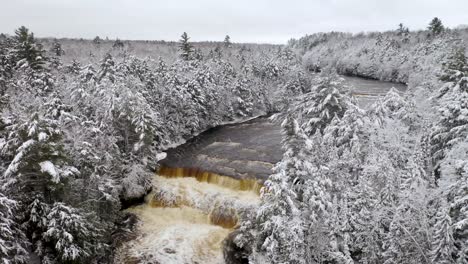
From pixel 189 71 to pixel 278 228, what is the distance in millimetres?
37982

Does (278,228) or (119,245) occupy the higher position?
(278,228)

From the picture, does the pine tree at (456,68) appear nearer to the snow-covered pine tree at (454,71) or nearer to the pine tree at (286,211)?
the snow-covered pine tree at (454,71)

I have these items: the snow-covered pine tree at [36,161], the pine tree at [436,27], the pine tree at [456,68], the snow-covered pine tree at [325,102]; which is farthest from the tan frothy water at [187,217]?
the pine tree at [436,27]

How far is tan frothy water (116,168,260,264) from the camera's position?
77.0 ft

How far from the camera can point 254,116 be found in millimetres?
57125

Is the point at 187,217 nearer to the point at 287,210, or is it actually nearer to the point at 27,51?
the point at 287,210

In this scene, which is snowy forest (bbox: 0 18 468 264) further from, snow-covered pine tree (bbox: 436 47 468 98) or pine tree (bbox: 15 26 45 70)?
pine tree (bbox: 15 26 45 70)

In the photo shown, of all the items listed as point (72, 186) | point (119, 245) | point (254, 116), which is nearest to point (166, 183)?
point (119, 245)

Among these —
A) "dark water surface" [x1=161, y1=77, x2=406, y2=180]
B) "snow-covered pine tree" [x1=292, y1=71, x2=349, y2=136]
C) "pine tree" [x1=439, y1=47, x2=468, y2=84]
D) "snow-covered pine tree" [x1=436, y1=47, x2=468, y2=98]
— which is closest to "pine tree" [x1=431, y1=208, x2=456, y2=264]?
"snow-covered pine tree" [x1=436, y1=47, x2=468, y2=98]

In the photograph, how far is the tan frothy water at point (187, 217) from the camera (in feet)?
77.0

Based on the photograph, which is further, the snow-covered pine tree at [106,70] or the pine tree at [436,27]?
the pine tree at [436,27]

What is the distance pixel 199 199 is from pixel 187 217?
5.39 feet

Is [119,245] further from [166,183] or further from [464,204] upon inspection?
[464,204]

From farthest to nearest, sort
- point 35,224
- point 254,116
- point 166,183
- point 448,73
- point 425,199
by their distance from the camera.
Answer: point 254,116, point 166,183, point 448,73, point 35,224, point 425,199
